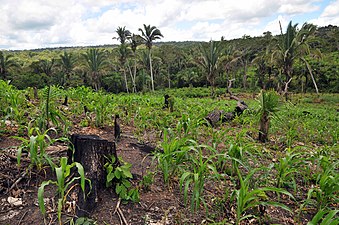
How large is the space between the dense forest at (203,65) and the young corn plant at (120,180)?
656 inches

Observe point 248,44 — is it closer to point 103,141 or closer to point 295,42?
point 295,42

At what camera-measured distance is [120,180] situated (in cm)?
215

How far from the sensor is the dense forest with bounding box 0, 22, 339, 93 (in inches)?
711

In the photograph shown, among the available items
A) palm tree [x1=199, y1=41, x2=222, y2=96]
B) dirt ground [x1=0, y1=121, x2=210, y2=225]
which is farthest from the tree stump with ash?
palm tree [x1=199, y1=41, x2=222, y2=96]

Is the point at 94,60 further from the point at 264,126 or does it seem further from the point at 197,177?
the point at 197,177

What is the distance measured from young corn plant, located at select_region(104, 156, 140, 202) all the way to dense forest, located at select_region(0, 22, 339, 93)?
1666 centimetres

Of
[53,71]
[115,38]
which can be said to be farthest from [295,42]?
[53,71]

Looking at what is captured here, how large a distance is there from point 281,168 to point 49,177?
88.9 inches

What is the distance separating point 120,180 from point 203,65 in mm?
21468

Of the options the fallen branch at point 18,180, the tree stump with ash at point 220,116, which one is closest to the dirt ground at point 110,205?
the fallen branch at point 18,180

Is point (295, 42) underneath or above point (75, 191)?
above

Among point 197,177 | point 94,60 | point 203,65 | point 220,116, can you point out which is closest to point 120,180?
point 197,177

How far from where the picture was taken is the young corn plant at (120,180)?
6.75ft

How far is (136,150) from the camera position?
325 cm
